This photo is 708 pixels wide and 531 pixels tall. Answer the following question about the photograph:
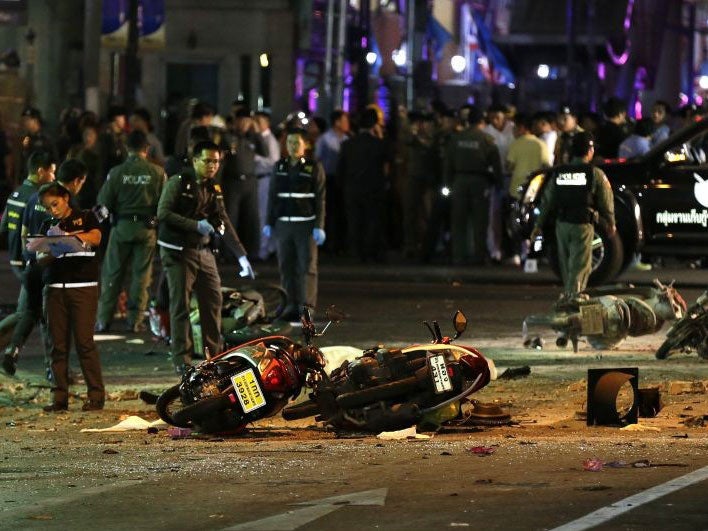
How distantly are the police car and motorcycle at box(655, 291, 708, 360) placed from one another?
684 centimetres

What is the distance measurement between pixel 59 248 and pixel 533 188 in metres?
9.85

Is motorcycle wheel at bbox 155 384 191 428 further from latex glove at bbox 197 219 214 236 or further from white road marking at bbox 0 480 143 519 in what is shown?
latex glove at bbox 197 219 214 236

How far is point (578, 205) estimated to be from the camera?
17312 millimetres

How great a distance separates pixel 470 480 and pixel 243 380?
89.7 inches

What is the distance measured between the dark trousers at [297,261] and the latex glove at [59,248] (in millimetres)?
5096

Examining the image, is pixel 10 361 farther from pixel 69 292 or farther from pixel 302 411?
pixel 302 411

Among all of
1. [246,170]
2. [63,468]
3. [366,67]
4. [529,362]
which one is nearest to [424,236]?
[246,170]

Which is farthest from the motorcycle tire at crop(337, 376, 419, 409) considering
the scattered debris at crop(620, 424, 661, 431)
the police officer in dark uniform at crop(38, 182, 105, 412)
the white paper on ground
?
the police officer in dark uniform at crop(38, 182, 105, 412)

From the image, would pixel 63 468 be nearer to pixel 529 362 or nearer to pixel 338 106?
pixel 529 362

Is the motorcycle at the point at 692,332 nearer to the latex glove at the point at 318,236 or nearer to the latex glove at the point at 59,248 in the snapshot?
the latex glove at the point at 318,236

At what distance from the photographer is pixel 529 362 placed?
15.6m

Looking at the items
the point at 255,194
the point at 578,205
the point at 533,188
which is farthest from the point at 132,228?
the point at 255,194

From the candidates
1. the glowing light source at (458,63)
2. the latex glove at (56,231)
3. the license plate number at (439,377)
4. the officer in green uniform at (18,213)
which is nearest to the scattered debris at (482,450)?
the license plate number at (439,377)

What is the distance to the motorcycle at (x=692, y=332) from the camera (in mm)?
14555
